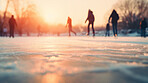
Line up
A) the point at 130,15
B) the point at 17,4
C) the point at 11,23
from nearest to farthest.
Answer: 1. the point at 11,23
2. the point at 17,4
3. the point at 130,15

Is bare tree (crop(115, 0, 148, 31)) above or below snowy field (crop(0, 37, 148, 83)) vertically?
above

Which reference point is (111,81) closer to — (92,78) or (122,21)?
(92,78)

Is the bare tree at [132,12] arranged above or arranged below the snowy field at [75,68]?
above

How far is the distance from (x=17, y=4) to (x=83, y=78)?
3661 centimetres

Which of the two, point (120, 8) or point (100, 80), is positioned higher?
point (120, 8)

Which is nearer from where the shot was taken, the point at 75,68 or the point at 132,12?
the point at 75,68

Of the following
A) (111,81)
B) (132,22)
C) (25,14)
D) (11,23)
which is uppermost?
(25,14)

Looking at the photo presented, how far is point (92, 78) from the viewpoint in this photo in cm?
81

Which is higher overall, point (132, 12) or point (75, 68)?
point (132, 12)

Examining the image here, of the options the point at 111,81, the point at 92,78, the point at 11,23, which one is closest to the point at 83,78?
the point at 92,78

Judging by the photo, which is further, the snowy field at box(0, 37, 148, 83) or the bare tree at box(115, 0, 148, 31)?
the bare tree at box(115, 0, 148, 31)

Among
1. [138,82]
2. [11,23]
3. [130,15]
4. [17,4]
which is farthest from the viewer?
[130,15]

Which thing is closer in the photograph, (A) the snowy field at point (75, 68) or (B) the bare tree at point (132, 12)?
(A) the snowy field at point (75, 68)

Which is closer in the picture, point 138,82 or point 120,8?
point 138,82
